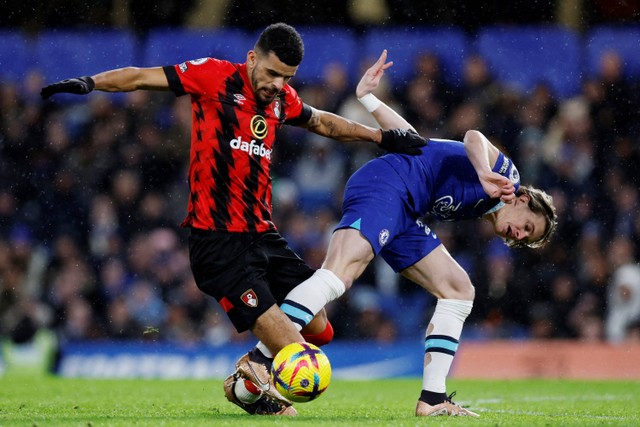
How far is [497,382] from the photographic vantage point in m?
10.6

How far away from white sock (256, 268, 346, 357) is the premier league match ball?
36cm

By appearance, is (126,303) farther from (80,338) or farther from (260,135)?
(260,135)

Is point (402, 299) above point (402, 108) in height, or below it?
below

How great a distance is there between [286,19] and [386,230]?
9745mm

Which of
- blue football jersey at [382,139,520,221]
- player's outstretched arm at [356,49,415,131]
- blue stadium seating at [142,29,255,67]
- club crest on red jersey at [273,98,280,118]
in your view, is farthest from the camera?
blue stadium seating at [142,29,255,67]

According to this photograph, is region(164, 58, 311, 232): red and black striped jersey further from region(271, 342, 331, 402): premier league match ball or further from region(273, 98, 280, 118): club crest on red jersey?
region(271, 342, 331, 402): premier league match ball

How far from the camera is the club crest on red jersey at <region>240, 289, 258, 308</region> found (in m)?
5.75

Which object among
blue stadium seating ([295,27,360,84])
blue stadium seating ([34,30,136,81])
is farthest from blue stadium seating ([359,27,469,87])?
blue stadium seating ([34,30,136,81])

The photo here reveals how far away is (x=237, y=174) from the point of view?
5836 millimetres

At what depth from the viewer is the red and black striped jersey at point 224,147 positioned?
5.82 m

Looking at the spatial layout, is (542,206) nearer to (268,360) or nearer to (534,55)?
(268,360)

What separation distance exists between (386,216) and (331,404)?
5.66ft

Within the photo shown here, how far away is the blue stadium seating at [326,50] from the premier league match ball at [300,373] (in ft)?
30.1

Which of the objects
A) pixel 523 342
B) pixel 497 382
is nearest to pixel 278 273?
pixel 497 382
